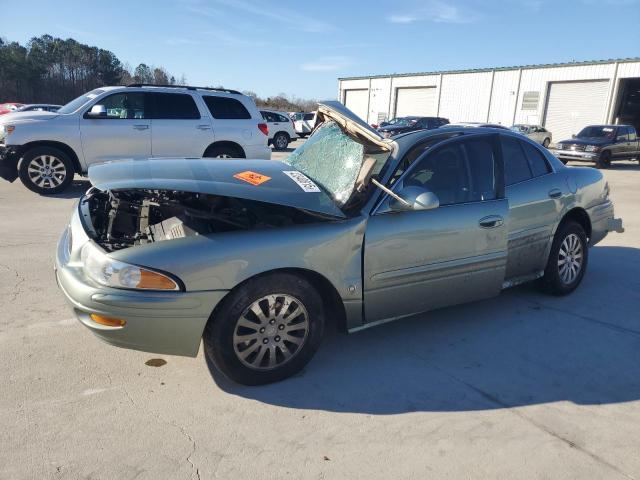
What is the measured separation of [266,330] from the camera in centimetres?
302

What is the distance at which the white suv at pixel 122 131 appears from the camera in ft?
28.1

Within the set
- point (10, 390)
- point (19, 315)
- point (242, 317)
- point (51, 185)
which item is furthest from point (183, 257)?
point (51, 185)

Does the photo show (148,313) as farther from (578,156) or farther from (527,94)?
(527,94)

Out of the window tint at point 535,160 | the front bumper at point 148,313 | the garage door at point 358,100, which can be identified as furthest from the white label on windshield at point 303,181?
the garage door at point 358,100

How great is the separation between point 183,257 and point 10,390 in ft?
4.48

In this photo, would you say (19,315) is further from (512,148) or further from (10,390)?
(512,148)

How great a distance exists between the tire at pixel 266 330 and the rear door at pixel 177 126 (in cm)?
718

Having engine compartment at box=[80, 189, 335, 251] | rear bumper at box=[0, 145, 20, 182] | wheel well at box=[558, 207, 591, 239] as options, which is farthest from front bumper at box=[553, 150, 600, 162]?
engine compartment at box=[80, 189, 335, 251]

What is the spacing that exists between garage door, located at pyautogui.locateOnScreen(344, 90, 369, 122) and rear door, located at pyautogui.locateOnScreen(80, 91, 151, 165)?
3819 cm

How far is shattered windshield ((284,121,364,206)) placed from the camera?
3.59 meters

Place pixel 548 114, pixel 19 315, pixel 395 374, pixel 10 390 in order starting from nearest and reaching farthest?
pixel 10 390, pixel 395 374, pixel 19 315, pixel 548 114

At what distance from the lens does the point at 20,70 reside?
49.5 m

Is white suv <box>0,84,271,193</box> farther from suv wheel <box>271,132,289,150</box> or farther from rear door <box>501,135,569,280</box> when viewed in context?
suv wheel <box>271,132,289,150</box>

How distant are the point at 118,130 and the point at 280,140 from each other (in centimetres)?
1379
